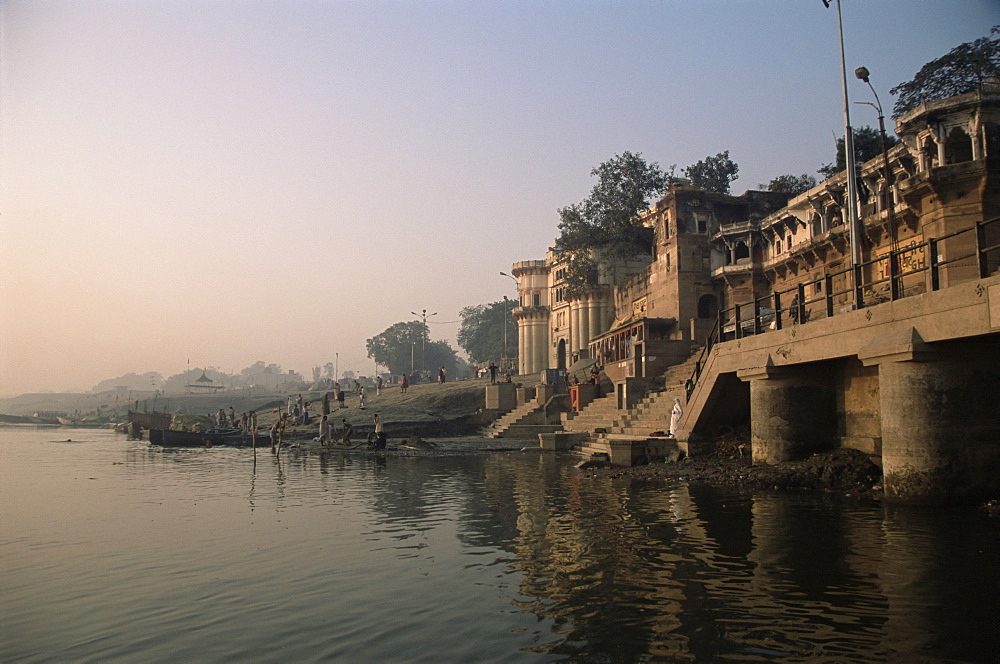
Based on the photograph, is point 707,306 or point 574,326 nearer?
point 707,306

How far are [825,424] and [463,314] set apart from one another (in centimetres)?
10472

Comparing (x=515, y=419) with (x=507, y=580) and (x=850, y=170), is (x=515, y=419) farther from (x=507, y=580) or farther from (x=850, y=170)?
(x=507, y=580)

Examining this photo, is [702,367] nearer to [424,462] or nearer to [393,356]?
[424,462]

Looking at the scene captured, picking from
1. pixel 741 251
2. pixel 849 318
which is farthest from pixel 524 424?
pixel 849 318

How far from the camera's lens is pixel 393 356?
117188 millimetres

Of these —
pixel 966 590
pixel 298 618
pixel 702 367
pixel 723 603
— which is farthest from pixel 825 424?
pixel 298 618

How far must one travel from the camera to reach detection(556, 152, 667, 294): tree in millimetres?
54944

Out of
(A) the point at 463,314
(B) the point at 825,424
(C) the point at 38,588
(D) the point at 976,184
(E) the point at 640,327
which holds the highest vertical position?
(A) the point at 463,314

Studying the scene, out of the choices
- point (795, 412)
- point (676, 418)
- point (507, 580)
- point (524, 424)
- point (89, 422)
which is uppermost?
point (795, 412)

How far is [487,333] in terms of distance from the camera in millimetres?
107750

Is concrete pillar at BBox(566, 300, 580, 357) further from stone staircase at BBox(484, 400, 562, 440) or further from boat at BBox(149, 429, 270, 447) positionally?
boat at BBox(149, 429, 270, 447)

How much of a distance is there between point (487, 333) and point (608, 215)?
5375 cm

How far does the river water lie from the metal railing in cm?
380

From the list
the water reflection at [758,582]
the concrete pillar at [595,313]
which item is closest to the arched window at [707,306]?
the concrete pillar at [595,313]
